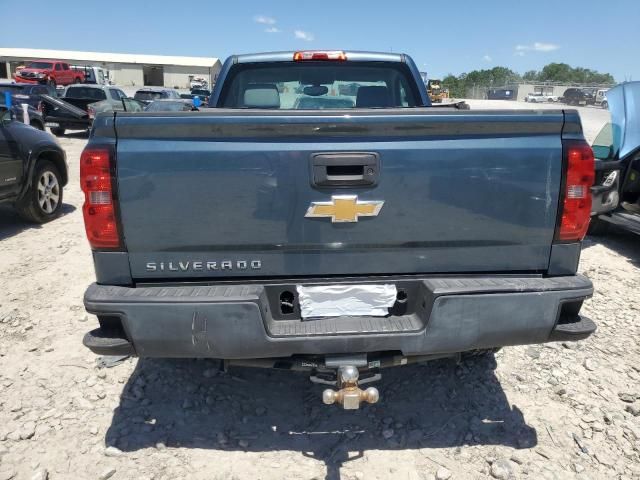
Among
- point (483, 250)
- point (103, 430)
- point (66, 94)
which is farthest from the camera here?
point (66, 94)

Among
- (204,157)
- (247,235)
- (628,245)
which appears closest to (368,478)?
(247,235)

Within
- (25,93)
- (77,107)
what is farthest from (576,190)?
(25,93)

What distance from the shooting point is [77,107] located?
17.7 m

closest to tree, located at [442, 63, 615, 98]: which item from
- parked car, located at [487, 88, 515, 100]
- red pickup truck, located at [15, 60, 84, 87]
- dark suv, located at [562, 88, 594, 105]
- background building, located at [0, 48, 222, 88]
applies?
parked car, located at [487, 88, 515, 100]

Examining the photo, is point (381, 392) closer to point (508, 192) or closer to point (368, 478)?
point (368, 478)

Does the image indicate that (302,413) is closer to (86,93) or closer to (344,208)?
(344,208)

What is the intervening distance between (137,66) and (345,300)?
72.7m

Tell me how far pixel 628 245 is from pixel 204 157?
6.01 metres

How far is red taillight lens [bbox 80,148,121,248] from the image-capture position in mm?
2225

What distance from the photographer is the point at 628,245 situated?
6.37m

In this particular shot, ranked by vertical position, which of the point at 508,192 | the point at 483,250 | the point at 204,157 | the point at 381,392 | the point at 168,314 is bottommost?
the point at 381,392

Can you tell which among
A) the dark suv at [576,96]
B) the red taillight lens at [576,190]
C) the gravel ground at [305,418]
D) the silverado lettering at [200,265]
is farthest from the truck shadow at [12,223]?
the dark suv at [576,96]

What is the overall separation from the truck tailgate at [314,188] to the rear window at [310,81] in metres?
1.98

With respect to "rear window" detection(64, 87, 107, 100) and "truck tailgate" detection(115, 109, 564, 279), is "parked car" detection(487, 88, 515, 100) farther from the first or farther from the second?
"truck tailgate" detection(115, 109, 564, 279)
